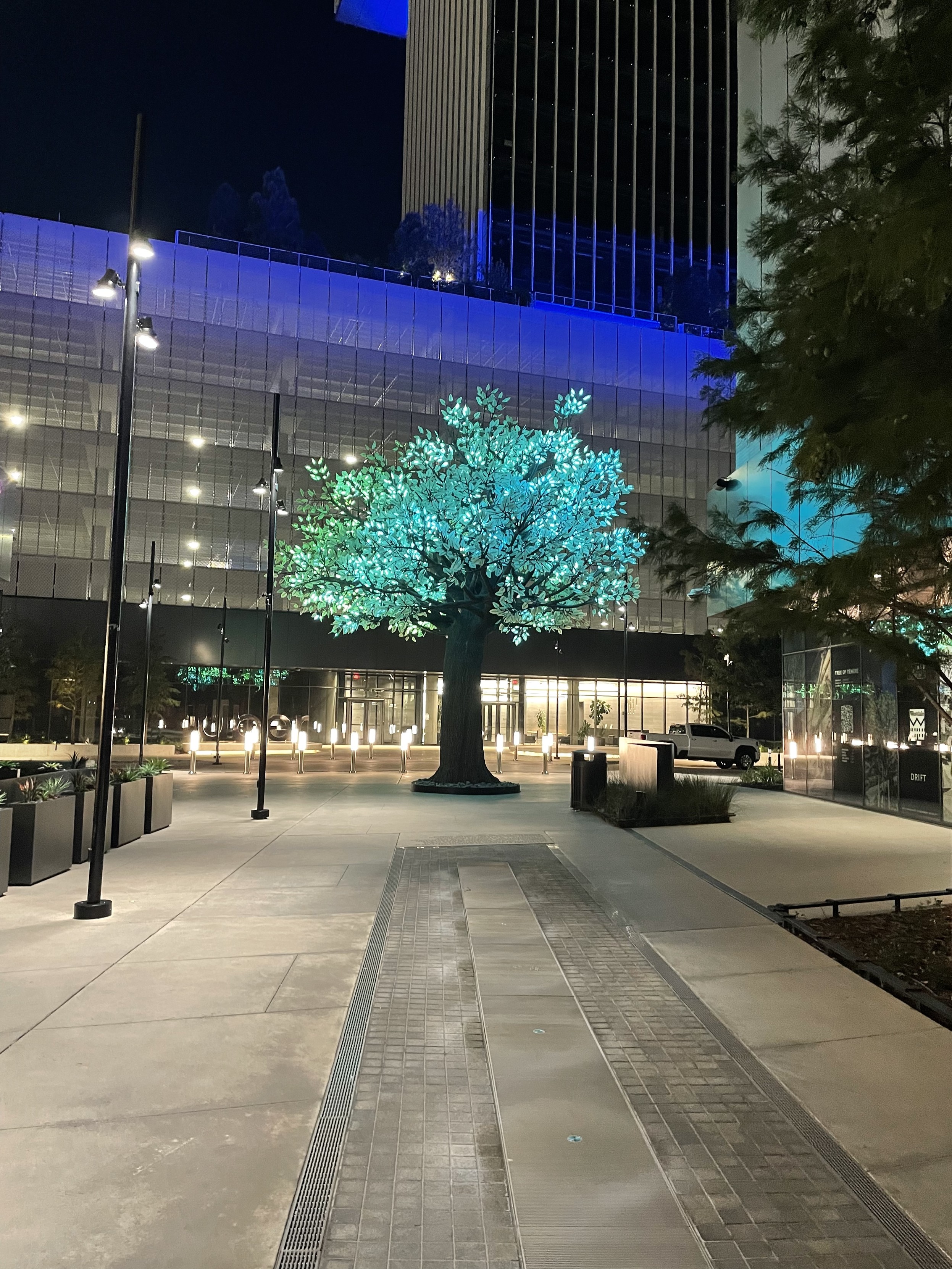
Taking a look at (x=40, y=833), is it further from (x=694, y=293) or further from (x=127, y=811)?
(x=694, y=293)

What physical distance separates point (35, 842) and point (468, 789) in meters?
12.5

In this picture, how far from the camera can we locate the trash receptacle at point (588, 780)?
17.6 metres

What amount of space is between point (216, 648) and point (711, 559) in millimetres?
43489

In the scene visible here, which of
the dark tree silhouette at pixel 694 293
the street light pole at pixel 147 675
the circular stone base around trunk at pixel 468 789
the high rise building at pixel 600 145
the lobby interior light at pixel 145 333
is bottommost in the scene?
the circular stone base around trunk at pixel 468 789

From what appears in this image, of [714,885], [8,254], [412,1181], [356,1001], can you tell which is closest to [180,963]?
[356,1001]

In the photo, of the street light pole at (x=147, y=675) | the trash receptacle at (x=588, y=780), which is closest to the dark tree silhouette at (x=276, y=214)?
the street light pole at (x=147, y=675)

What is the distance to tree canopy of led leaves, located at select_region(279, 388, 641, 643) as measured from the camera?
21.3 m

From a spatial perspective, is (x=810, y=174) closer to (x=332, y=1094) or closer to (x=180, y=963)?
(x=332, y=1094)

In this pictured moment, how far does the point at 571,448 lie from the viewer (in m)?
22.6

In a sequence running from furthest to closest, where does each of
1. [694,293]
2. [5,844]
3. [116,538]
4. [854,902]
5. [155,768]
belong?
[694,293], [155,768], [5,844], [116,538], [854,902]

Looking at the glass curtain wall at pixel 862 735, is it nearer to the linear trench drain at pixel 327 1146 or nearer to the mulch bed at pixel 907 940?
the mulch bed at pixel 907 940

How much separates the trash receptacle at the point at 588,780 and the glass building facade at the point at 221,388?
28.6m

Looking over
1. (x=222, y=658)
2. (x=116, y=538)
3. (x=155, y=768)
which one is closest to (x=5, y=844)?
(x=116, y=538)

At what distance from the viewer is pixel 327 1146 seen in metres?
3.93
